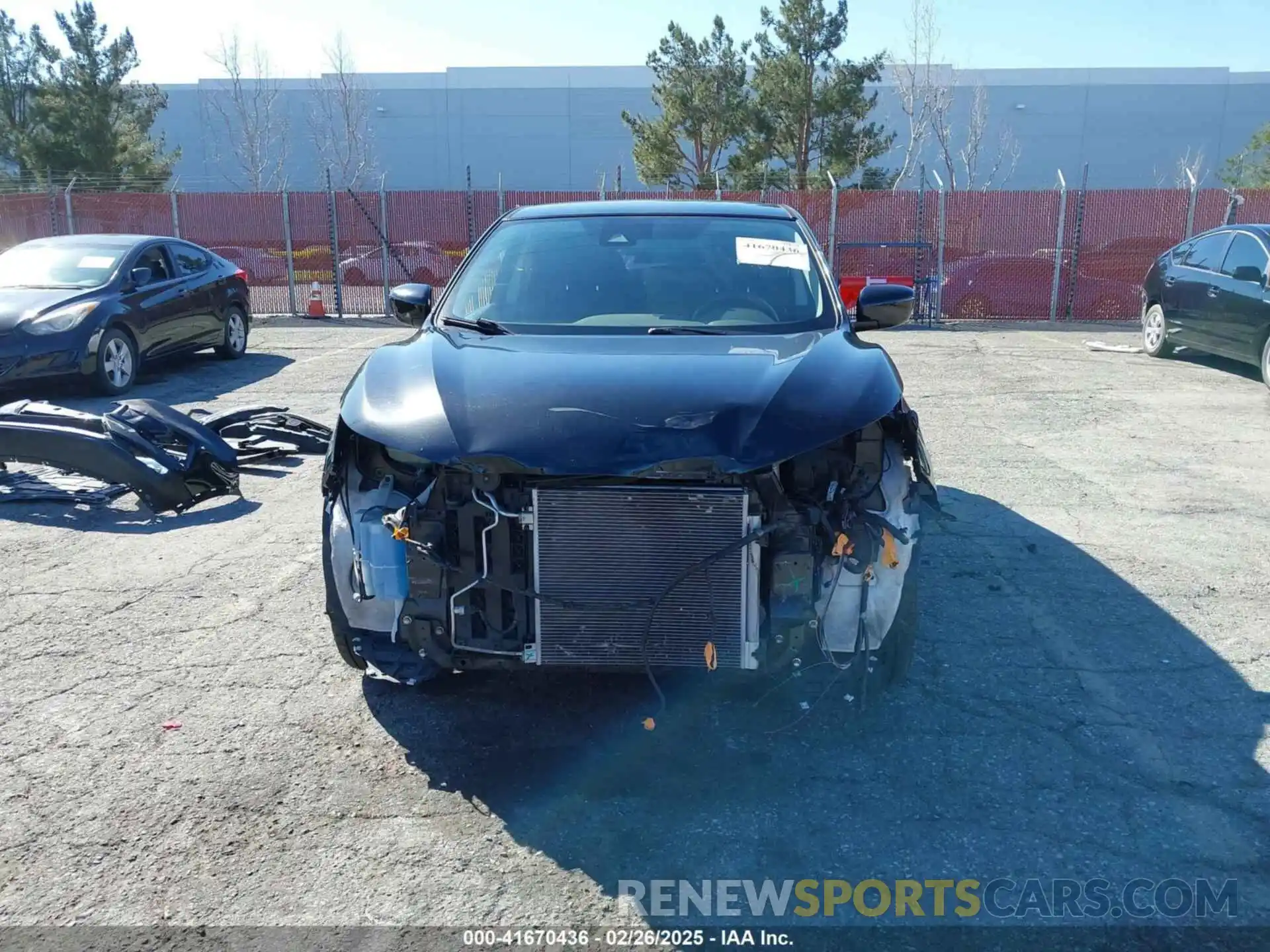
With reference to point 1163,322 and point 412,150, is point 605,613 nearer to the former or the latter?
point 1163,322

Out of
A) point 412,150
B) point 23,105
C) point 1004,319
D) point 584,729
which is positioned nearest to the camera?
point 584,729

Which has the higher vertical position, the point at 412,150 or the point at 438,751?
the point at 412,150

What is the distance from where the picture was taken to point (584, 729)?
370 cm

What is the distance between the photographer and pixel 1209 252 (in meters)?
12.0

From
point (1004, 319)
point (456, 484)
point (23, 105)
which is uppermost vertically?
point (23, 105)

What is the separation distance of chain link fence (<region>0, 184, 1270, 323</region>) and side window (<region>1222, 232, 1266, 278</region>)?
6.25m

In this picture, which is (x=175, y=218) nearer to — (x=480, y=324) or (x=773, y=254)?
(x=480, y=324)

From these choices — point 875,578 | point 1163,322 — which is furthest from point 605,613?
point 1163,322

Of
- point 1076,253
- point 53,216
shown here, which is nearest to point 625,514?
point 1076,253

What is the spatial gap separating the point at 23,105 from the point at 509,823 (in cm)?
3946

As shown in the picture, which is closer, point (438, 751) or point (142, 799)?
point (142, 799)

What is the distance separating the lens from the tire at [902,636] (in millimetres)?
3561

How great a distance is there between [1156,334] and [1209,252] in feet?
4.43

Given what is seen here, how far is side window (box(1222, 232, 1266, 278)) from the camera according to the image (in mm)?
10867
